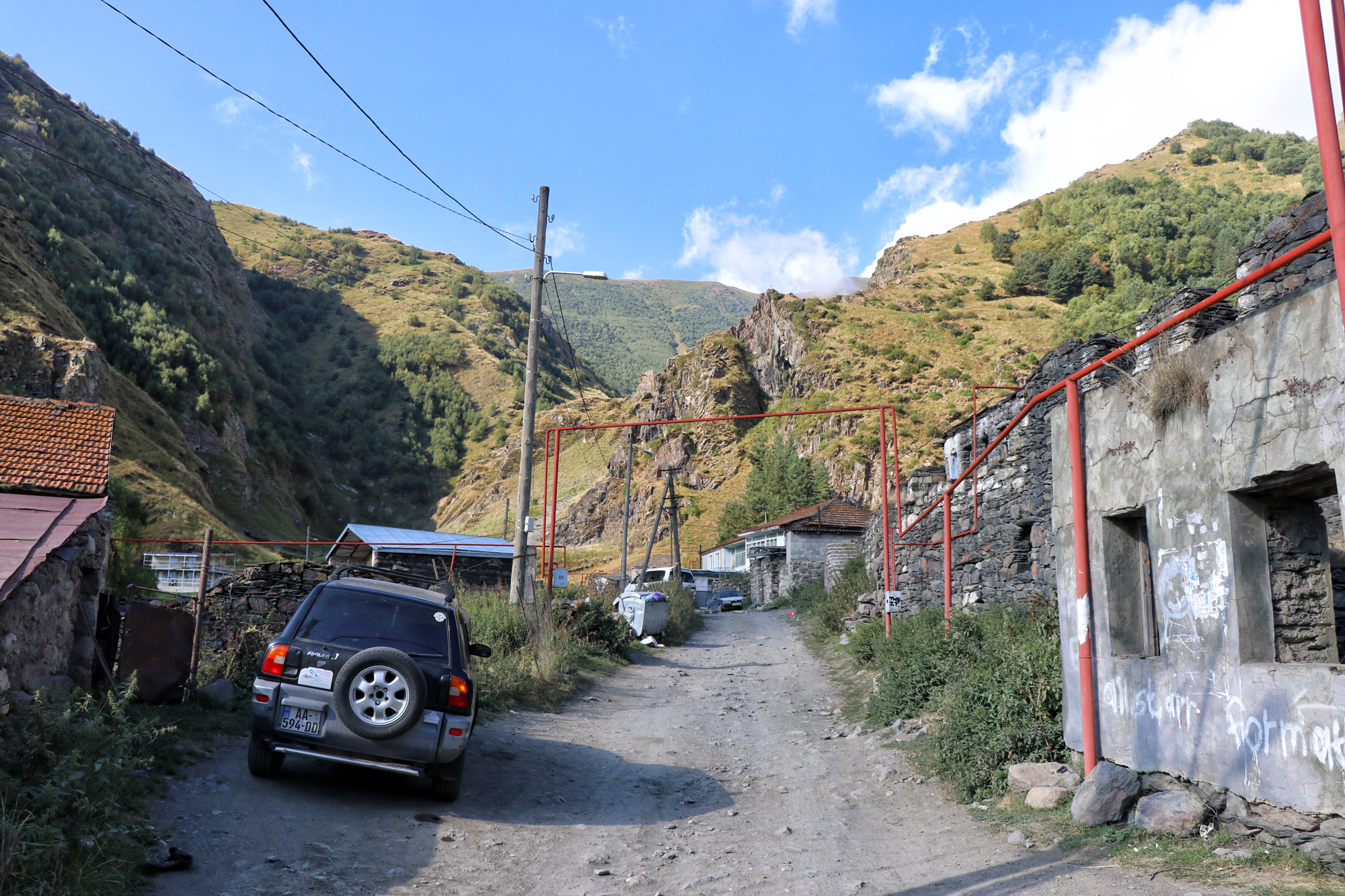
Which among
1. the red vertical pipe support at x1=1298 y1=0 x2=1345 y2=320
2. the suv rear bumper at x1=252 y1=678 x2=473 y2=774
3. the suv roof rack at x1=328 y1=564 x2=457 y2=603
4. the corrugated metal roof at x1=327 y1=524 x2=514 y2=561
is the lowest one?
the suv rear bumper at x1=252 y1=678 x2=473 y2=774

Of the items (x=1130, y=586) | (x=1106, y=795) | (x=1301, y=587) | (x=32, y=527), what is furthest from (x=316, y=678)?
(x=1301, y=587)

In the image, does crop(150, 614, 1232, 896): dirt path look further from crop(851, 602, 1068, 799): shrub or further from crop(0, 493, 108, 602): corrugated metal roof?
crop(0, 493, 108, 602): corrugated metal roof

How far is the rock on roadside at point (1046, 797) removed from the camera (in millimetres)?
6488

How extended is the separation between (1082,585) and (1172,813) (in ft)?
6.39

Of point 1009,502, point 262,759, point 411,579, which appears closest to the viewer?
point 262,759

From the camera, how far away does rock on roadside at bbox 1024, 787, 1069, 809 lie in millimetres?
6488

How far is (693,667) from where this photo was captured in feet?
62.7

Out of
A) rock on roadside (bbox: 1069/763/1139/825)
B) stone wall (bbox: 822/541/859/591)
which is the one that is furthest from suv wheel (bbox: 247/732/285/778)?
stone wall (bbox: 822/541/859/591)

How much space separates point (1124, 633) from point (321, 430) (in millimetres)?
92007

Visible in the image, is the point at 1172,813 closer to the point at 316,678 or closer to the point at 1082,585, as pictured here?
the point at 1082,585

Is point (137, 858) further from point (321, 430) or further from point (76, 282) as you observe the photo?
point (321, 430)

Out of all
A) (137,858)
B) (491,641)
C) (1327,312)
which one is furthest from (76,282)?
(1327,312)

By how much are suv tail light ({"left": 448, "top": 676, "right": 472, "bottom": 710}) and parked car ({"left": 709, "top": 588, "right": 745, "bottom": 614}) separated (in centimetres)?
3666

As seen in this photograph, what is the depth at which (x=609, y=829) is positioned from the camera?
6.94 metres
